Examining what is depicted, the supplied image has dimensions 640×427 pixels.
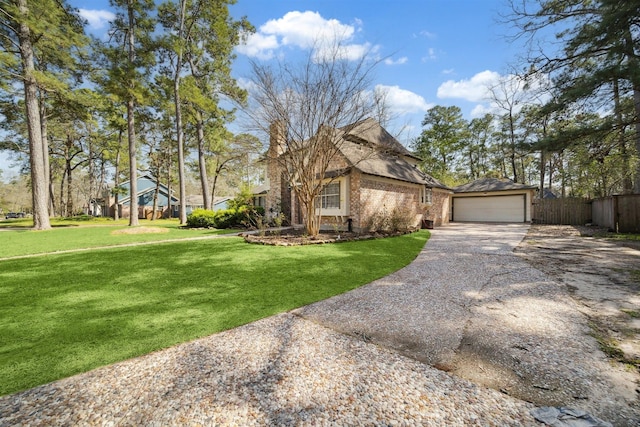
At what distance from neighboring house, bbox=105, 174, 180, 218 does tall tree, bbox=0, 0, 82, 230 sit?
20.2m

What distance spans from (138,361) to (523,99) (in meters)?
12.4

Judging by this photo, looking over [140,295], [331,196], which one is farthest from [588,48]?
[140,295]

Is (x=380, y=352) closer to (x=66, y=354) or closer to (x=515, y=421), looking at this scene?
(x=515, y=421)

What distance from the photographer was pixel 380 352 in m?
2.55

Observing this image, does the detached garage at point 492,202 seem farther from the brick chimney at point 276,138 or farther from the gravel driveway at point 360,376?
the gravel driveway at point 360,376

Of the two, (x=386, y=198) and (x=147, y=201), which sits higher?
(x=147, y=201)

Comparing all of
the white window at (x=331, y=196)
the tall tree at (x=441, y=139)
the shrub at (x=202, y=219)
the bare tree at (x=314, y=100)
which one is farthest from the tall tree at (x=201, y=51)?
Answer: the tall tree at (x=441, y=139)

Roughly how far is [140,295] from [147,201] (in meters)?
38.0

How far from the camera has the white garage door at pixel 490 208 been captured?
18859mm

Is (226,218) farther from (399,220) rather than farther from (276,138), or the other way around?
(399,220)

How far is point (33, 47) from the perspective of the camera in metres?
13.0

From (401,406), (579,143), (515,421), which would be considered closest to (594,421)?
(515,421)

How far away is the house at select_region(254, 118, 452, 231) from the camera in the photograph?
422 inches

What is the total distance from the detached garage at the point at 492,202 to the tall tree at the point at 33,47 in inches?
1018
